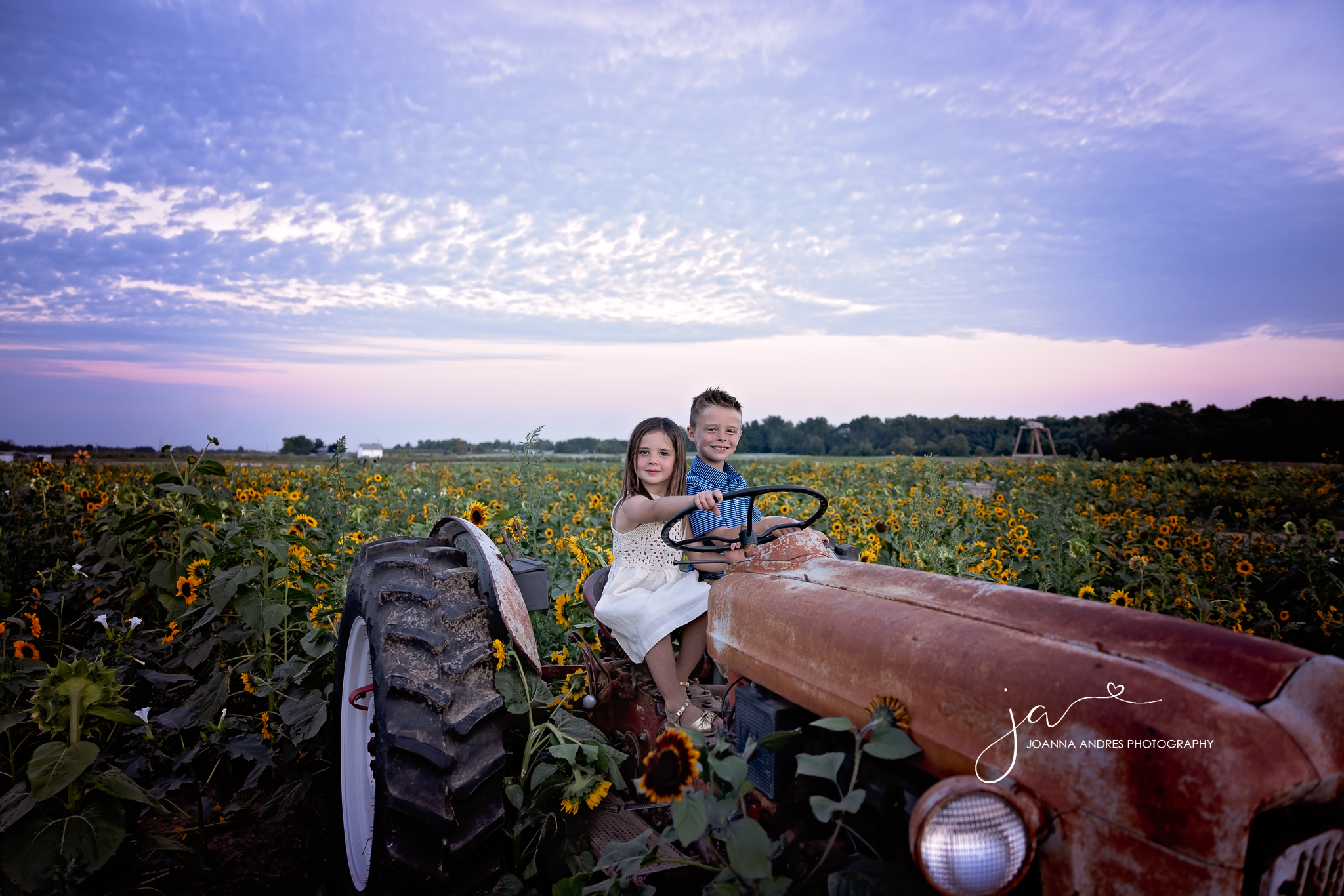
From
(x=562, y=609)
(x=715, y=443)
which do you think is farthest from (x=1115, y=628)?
(x=562, y=609)

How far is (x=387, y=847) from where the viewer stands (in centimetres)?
170

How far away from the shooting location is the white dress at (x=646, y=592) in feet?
7.91

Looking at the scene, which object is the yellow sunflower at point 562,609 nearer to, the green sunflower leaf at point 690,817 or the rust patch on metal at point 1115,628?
the rust patch on metal at point 1115,628

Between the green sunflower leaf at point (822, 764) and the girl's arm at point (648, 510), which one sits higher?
the girl's arm at point (648, 510)

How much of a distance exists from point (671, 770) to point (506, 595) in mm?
953

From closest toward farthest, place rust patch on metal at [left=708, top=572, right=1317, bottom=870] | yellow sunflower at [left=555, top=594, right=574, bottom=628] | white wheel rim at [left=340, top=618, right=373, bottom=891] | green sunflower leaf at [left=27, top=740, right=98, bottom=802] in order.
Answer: rust patch on metal at [left=708, top=572, right=1317, bottom=870] < green sunflower leaf at [left=27, top=740, right=98, bottom=802] < white wheel rim at [left=340, top=618, right=373, bottom=891] < yellow sunflower at [left=555, top=594, right=574, bottom=628]

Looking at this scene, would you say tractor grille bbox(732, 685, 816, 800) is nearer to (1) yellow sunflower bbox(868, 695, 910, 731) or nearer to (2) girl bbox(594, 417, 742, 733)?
(1) yellow sunflower bbox(868, 695, 910, 731)

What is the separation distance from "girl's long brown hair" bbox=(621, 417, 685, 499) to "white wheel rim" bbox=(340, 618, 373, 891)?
1.16m

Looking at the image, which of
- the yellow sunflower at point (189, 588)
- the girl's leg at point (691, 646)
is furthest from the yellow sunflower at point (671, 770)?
the yellow sunflower at point (189, 588)

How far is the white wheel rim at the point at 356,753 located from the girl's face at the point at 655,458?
47.3 inches

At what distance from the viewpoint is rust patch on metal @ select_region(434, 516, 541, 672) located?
210cm

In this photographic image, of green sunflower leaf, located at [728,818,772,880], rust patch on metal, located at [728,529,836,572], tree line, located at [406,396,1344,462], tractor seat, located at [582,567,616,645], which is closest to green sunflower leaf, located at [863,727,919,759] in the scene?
green sunflower leaf, located at [728,818,772,880]

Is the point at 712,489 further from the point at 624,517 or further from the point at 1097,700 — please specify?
the point at 1097,700

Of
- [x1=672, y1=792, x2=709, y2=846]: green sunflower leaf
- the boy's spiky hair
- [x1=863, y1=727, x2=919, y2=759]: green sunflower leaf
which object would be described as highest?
the boy's spiky hair
